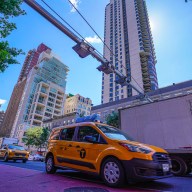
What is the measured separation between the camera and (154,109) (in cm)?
842

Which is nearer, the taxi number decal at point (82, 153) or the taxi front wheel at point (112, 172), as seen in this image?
the taxi front wheel at point (112, 172)

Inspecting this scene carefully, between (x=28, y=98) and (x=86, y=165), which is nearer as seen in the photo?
(x=86, y=165)

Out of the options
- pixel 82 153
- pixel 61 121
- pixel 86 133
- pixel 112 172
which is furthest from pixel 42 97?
pixel 112 172

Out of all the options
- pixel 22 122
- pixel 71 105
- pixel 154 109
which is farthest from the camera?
pixel 71 105

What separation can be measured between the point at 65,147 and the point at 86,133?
106 centimetres

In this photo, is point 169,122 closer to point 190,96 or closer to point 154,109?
point 154,109

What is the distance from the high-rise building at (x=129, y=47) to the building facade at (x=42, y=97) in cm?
2357

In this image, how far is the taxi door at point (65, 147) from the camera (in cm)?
562

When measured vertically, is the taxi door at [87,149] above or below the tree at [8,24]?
below

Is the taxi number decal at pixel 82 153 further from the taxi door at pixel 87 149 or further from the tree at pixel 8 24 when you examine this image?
the tree at pixel 8 24

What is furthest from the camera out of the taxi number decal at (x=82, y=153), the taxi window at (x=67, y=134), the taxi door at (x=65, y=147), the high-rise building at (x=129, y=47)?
the high-rise building at (x=129, y=47)

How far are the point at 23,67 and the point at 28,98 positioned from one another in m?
60.8

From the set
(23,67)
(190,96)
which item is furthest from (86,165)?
(23,67)

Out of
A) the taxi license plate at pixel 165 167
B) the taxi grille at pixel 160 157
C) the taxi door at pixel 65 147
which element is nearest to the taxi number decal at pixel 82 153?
the taxi door at pixel 65 147
